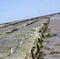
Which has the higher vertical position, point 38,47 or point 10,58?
point 10,58

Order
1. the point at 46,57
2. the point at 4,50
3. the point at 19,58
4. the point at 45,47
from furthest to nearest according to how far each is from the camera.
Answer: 1. the point at 45,47
2. the point at 4,50
3. the point at 46,57
4. the point at 19,58

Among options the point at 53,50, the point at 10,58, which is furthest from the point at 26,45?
the point at 10,58

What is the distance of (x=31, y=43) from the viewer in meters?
2.56

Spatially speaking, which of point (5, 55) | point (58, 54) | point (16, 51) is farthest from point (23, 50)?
point (58, 54)

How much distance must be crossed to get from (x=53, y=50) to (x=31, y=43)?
326 millimetres

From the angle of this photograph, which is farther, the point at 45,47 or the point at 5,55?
the point at 45,47

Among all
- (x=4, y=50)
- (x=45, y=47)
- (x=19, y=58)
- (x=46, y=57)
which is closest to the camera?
(x=19, y=58)

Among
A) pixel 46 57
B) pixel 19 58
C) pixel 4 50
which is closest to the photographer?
pixel 19 58

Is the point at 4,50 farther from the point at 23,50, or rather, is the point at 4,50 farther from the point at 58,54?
the point at 58,54

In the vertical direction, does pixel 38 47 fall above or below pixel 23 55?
below

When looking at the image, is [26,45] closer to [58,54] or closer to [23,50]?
[23,50]

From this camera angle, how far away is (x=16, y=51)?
220 cm

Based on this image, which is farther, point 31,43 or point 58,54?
point 31,43

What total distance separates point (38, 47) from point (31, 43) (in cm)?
13
